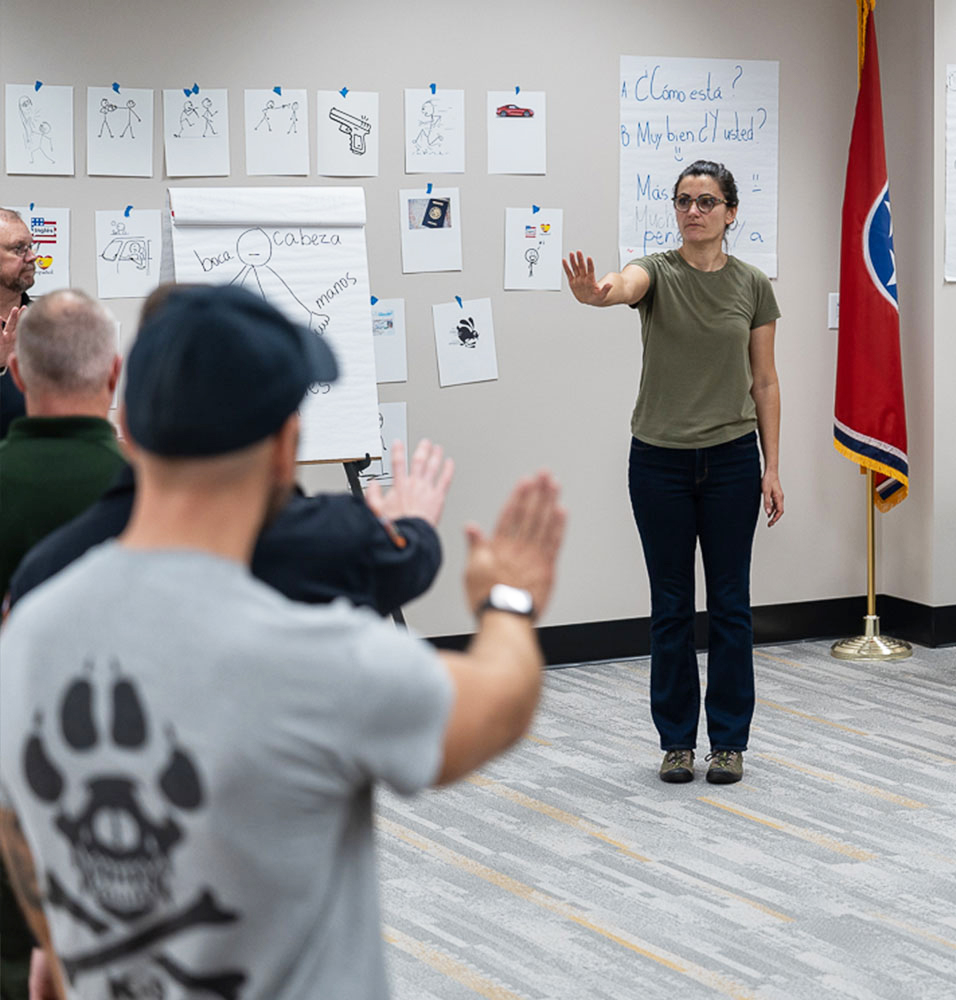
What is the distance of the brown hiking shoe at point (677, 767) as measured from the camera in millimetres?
3791

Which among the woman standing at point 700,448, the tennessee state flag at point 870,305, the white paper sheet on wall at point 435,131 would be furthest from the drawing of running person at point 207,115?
the tennessee state flag at point 870,305

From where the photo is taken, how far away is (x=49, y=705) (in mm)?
1009

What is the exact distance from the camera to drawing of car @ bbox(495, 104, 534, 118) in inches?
193

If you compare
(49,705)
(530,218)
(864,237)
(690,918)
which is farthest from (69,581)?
(864,237)

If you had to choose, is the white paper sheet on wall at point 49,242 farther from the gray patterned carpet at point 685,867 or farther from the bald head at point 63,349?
the bald head at point 63,349

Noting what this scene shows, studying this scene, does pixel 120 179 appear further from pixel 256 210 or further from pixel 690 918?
pixel 690 918

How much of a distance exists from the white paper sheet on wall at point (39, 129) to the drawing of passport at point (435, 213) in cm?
117

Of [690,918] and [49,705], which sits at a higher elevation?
[49,705]

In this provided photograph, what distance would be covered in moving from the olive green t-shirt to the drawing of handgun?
4.74 ft

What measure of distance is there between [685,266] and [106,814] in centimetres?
296

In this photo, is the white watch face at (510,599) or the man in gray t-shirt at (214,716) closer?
the man in gray t-shirt at (214,716)

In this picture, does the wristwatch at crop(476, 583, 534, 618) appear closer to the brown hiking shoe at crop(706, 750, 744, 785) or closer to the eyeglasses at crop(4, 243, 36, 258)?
the eyeglasses at crop(4, 243, 36, 258)

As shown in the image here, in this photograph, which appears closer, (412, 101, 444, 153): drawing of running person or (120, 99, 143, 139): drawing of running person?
(120, 99, 143, 139): drawing of running person

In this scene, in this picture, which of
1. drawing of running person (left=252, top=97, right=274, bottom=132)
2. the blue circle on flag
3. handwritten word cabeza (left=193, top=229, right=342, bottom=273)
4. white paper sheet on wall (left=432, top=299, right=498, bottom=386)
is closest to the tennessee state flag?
the blue circle on flag
